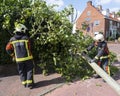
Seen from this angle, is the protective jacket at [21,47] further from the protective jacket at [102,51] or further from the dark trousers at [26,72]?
the protective jacket at [102,51]

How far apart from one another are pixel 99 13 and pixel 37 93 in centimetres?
5494

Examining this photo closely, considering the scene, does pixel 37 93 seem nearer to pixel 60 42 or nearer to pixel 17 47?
pixel 17 47

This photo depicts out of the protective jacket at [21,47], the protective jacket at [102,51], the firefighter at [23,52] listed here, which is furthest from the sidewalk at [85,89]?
the protective jacket at [21,47]

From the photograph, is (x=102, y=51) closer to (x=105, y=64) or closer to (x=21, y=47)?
(x=105, y=64)

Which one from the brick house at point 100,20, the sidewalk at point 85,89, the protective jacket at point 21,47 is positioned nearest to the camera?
the sidewalk at point 85,89

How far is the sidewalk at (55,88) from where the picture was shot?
21.1ft

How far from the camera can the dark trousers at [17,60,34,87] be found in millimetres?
6832

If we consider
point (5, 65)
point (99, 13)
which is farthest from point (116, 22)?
point (5, 65)

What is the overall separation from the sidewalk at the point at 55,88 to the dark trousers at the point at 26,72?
19cm

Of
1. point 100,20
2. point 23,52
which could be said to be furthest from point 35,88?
point 100,20

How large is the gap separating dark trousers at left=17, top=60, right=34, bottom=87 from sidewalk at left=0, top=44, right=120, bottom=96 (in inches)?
7.5

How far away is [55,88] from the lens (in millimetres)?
6750

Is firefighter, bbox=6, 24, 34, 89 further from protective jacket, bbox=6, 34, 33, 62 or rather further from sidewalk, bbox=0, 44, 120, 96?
sidewalk, bbox=0, 44, 120, 96

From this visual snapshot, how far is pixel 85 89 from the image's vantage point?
671 cm
